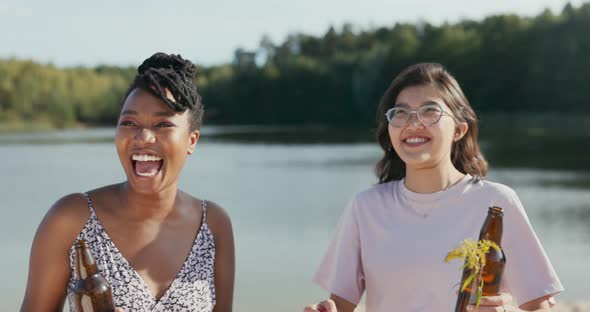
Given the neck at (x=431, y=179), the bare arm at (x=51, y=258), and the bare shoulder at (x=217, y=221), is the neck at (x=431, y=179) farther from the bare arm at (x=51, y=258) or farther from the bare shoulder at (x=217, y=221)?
the bare arm at (x=51, y=258)

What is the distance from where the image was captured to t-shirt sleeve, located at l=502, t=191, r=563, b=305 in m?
2.24

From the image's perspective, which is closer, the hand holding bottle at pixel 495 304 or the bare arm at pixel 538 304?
the hand holding bottle at pixel 495 304

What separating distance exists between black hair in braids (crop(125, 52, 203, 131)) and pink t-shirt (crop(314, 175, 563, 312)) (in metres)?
0.59

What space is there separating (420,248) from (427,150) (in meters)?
0.29

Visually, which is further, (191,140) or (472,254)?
(191,140)

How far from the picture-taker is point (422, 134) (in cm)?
228

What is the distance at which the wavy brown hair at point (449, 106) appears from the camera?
7.66 ft

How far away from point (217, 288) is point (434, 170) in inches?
29.1

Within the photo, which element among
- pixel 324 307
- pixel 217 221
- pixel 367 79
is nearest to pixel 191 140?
pixel 217 221

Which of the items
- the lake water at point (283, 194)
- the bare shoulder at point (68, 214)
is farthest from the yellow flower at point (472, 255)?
the lake water at point (283, 194)

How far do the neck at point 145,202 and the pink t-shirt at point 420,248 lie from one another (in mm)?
533

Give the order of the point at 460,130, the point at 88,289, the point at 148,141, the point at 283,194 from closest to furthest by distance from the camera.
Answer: the point at 88,289
the point at 148,141
the point at 460,130
the point at 283,194

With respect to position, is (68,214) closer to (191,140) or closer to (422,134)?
(191,140)

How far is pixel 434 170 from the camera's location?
7.73ft
